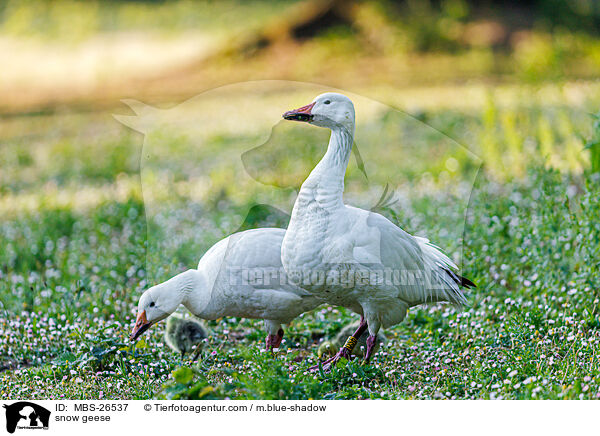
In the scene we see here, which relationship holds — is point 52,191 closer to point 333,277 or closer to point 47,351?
point 47,351

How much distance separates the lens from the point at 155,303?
4160mm

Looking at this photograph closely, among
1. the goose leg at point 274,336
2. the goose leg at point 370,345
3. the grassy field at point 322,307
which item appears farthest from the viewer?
the goose leg at point 274,336

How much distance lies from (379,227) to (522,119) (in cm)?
499

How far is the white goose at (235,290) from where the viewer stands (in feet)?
13.7

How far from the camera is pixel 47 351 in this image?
4543 mm

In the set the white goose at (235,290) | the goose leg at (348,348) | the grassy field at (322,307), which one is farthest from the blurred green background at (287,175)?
the white goose at (235,290)

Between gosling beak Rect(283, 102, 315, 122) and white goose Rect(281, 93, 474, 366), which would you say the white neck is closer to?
white goose Rect(281, 93, 474, 366)

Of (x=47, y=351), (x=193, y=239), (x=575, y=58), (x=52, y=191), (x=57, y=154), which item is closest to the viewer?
(x=47, y=351)

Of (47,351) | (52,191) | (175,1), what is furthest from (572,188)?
(175,1)

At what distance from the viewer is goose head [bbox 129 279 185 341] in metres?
4.14

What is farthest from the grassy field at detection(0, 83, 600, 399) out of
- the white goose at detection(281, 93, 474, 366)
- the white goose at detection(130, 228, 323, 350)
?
the white goose at detection(281, 93, 474, 366)

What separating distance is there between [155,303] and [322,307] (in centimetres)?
137

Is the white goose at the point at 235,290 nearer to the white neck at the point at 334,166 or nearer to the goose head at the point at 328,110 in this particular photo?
the white neck at the point at 334,166
